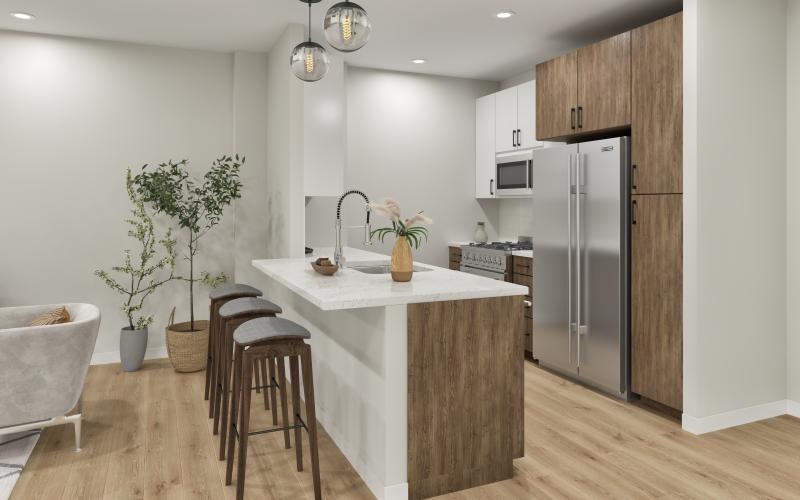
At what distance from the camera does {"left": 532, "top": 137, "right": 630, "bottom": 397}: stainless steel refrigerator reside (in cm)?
377

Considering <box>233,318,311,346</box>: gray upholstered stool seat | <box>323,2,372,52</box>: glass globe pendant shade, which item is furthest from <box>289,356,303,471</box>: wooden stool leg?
<box>323,2,372,52</box>: glass globe pendant shade

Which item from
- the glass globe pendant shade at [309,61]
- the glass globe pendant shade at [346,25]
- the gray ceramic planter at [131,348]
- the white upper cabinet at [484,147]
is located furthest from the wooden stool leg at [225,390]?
the white upper cabinet at [484,147]

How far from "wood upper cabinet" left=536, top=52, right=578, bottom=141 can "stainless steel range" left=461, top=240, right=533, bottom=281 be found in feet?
3.41

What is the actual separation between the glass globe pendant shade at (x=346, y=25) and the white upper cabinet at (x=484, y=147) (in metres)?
3.46

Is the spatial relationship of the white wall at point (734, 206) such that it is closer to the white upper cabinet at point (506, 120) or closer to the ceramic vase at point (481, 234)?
the white upper cabinet at point (506, 120)

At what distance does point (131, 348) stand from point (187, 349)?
1.51 ft

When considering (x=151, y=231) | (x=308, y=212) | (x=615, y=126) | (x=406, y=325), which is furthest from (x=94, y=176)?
(x=615, y=126)

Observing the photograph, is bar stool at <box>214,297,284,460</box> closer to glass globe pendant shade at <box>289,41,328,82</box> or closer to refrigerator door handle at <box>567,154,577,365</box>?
glass globe pendant shade at <box>289,41,328,82</box>

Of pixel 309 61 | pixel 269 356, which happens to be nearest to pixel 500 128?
pixel 309 61

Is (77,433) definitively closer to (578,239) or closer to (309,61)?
(309,61)

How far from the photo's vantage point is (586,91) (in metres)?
4.07

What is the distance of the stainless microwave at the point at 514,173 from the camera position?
5047mm

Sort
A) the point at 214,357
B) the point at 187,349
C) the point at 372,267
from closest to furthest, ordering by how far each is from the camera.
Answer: the point at 214,357, the point at 372,267, the point at 187,349

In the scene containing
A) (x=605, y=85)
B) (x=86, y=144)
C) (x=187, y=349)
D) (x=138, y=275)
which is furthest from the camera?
(x=138, y=275)
